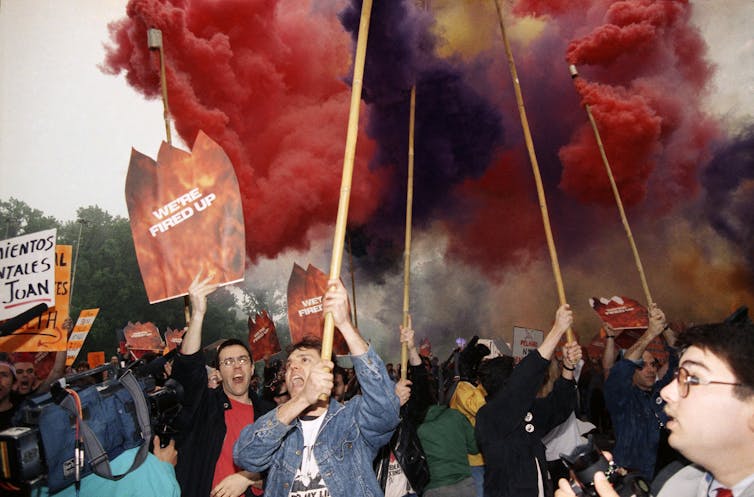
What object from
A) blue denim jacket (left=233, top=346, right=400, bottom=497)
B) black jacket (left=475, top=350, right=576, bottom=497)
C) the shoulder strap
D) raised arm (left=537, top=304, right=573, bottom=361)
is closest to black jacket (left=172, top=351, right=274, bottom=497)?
the shoulder strap

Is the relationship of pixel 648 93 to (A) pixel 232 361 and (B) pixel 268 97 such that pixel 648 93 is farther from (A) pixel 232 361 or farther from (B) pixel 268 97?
(A) pixel 232 361

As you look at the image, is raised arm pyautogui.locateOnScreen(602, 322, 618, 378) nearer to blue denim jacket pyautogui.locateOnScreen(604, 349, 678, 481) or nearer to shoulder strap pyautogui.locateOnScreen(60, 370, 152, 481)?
blue denim jacket pyautogui.locateOnScreen(604, 349, 678, 481)

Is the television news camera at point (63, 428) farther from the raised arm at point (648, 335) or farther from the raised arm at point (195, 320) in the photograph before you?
the raised arm at point (648, 335)

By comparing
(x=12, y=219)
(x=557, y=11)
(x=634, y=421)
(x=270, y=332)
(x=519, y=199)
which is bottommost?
(x=634, y=421)

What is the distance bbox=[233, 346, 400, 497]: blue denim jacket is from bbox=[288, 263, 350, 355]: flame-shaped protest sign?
15.3ft

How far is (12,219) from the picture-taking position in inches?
818

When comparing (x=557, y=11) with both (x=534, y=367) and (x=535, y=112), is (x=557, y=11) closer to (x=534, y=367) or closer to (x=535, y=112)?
(x=535, y=112)

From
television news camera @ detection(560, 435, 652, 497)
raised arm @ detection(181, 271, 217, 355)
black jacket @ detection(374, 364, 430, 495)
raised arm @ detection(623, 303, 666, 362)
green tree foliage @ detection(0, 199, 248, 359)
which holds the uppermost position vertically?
green tree foliage @ detection(0, 199, 248, 359)

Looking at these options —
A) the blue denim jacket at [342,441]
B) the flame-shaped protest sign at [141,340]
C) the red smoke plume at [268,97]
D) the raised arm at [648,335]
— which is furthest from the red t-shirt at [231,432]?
the red smoke plume at [268,97]

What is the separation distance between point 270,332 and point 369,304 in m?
7.56

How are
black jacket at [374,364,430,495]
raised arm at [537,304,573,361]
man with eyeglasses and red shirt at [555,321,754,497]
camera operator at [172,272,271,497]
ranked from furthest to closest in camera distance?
1. black jacket at [374,364,430,495]
2. raised arm at [537,304,573,361]
3. camera operator at [172,272,271,497]
4. man with eyeglasses and red shirt at [555,321,754,497]

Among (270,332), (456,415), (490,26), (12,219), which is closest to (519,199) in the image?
(490,26)

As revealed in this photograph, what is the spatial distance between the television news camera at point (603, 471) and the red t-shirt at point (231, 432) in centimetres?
190

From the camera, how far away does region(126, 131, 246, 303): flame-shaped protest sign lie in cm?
367
